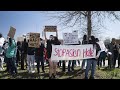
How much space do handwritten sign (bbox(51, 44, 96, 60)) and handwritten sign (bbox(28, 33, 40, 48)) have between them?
3.38ft

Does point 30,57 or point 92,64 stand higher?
point 30,57

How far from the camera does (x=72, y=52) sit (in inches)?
535

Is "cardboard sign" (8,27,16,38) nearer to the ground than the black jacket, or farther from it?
farther from it

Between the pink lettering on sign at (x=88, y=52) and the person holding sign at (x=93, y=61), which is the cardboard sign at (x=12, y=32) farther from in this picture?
the person holding sign at (x=93, y=61)

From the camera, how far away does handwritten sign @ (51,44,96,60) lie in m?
13.4

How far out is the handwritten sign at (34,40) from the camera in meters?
14.0

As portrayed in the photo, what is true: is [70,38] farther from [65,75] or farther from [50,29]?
[65,75]

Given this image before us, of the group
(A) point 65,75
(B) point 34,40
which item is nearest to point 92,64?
(A) point 65,75

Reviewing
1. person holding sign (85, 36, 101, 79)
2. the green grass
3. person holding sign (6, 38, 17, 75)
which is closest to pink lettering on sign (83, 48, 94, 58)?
person holding sign (85, 36, 101, 79)

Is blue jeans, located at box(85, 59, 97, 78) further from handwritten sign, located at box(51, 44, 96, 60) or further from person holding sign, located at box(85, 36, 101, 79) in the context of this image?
handwritten sign, located at box(51, 44, 96, 60)

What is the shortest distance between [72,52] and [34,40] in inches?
71.6

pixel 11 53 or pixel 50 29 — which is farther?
pixel 50 29

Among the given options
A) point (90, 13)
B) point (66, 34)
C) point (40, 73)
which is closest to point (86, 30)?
point (90, 13)
